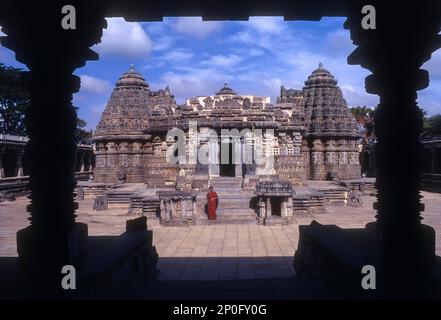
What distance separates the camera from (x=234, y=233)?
1130 cm

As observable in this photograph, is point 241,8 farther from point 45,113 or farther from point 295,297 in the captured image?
point 295,297

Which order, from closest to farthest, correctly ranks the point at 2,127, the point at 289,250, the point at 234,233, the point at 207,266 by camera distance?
the point at 207,266 < the point at 289,250 < the point at 234,233 < the point at 2,127

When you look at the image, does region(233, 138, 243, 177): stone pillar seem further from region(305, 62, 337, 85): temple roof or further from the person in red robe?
region(305, 62, 337, 85): temple roof

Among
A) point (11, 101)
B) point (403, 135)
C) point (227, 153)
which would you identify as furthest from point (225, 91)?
point (11, 101)

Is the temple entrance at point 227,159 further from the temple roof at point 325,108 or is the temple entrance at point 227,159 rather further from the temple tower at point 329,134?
the temple roof at point 325,108

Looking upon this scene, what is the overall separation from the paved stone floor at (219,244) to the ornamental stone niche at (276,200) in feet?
1.76

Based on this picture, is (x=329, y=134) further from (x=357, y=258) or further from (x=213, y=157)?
(x=357, y=258)

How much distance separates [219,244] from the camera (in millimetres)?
9789

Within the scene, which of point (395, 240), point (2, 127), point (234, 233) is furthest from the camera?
point (2, 127)

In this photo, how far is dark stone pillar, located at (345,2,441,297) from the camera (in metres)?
3.56

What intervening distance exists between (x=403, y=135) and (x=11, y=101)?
44.2 meters

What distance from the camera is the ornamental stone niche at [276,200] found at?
13141 millimetres

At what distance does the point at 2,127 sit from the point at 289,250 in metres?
40.3
